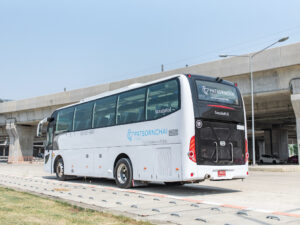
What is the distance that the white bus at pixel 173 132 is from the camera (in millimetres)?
9875

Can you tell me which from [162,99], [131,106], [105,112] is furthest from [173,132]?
[105,112]

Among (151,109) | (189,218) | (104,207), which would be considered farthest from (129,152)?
(189,218)

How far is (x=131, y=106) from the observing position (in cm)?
1201

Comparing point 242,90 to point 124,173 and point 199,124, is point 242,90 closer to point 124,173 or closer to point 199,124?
point 124,173

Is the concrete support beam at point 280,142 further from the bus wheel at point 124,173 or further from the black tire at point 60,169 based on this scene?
the bus wheel at point 124,173

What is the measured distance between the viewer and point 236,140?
1089 centimetres

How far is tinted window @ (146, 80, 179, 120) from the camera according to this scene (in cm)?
1025

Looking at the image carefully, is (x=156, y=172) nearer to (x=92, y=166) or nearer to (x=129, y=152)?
(x=129, y=152)

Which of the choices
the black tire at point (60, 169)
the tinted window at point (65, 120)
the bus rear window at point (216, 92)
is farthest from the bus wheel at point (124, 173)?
the black tire at point (60, 169)

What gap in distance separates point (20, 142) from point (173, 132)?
43.8 metres

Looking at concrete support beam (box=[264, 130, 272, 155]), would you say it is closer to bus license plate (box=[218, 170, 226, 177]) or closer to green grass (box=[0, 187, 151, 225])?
bus license plate (box=[218, 170, 226, 177])

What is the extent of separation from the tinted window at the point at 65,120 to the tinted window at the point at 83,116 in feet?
1.63

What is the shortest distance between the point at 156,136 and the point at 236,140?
2477 millimetres

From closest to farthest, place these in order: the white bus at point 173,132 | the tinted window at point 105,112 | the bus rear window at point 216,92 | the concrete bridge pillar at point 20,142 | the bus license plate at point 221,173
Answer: the white bus at point 173,132, the bus license plate at point 221,173, the bus rear window at point 216,92, the tinted window at point 105,112, the concrete bridge pillar at point 20,142
